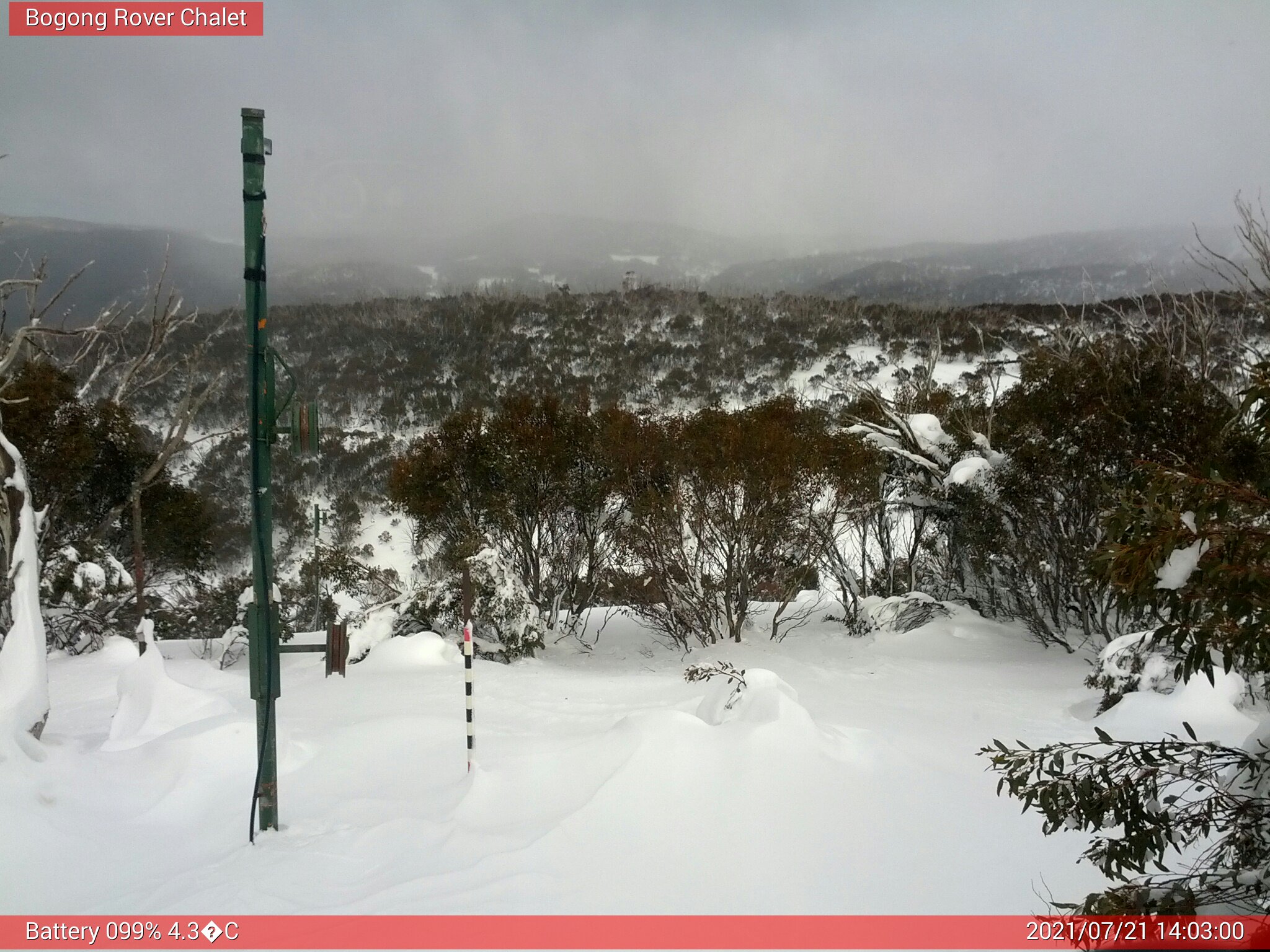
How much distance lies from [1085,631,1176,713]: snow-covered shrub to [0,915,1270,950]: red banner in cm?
500

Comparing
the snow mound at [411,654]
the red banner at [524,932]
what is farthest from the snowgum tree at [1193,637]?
the snow mound at [411,654]

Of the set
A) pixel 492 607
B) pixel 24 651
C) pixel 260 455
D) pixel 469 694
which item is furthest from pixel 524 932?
pixel 492 607

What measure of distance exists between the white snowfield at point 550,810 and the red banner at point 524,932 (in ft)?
0.26

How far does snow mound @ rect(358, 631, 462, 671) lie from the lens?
9.92 meters

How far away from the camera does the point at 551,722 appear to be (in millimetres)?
6746

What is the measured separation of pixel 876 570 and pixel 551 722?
9.57m

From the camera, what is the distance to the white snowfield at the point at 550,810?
3529 mm

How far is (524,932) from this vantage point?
3.21 meters

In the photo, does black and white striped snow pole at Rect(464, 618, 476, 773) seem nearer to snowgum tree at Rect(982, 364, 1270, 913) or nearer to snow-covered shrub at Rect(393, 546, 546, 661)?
snowgum tree at Rect(982, 364, 1270, 913)

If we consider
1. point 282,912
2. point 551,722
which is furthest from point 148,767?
point 551,722

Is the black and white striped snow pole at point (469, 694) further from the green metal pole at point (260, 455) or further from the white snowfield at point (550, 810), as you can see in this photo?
the green metal pole at point (260, 455)

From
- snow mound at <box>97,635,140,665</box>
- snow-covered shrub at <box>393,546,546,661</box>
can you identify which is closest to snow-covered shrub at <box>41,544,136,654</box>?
snow mound at <box>97,635,140,665</box>

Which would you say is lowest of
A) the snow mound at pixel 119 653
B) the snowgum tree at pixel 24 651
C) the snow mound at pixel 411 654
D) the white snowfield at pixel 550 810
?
the snow mound at pixel 119 653

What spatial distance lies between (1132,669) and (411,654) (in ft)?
27.5
